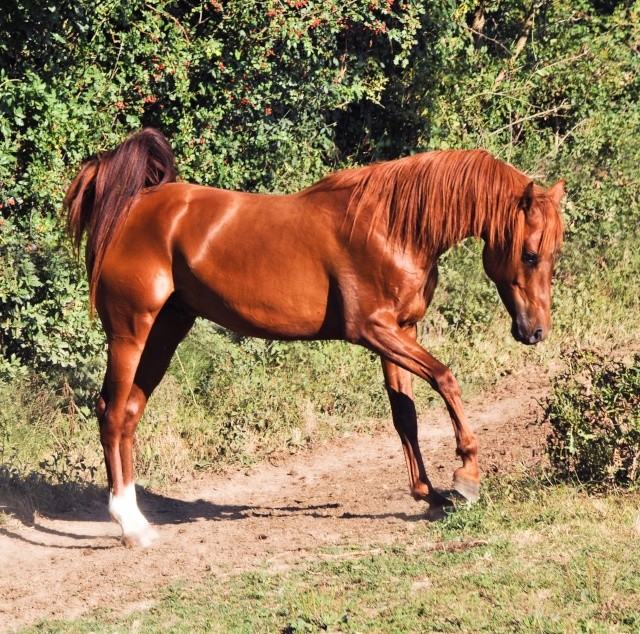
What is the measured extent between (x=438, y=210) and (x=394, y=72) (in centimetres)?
566

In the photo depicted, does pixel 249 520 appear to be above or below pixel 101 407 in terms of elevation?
below

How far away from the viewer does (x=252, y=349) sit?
9367 millimetres

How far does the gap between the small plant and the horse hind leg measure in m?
2.37

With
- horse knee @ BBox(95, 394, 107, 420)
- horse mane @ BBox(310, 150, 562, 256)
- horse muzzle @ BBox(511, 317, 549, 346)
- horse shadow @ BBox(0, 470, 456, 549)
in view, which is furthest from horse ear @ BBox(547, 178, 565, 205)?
horse knee @ BBox(95, 394, 107, 420)

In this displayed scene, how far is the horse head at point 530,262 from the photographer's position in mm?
5750

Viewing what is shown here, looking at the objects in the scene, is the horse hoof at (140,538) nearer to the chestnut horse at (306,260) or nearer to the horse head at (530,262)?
the chestnut horse at (306,260)

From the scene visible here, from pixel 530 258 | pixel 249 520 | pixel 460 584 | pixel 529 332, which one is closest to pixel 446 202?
pixel 530 258

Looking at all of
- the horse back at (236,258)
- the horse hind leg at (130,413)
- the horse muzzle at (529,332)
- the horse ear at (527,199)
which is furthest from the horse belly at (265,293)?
the horse ear at (527,199)

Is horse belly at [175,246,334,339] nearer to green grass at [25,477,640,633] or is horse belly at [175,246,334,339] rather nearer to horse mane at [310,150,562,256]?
horse mane at [310,150,562,256]

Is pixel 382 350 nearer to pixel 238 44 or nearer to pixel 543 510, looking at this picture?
pixel 543 510

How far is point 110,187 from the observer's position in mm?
6719

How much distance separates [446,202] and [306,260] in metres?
0.86

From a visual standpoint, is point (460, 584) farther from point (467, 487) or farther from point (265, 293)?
point (265, 293)

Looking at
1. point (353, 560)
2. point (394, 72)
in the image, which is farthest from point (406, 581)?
point (394, 72)
